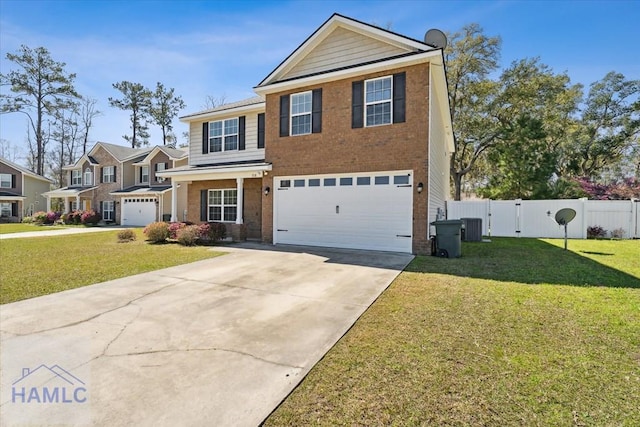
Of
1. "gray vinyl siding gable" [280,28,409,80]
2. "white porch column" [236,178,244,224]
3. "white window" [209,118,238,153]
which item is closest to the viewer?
"gray vinyl siding gable" [280,28,409,80]

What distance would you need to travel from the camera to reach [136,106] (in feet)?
131

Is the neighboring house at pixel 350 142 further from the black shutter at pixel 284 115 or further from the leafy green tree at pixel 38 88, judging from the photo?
the leafy green tree at pixel 38 88

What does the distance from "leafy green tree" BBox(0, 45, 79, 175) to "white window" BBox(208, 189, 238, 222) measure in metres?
36.8

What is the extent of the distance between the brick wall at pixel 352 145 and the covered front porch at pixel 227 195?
137 cm

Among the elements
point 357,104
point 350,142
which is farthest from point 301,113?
point 350,142

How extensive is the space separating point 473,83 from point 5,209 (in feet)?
158

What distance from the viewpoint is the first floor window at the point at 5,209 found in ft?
107

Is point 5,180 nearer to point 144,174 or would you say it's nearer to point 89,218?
point 89,218

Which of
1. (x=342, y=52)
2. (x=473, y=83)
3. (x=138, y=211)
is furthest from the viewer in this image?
(x=473, y=83)

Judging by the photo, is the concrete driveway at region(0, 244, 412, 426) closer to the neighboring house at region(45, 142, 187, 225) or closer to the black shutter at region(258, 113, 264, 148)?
the black shutter at region(258, 113, 264, 148)

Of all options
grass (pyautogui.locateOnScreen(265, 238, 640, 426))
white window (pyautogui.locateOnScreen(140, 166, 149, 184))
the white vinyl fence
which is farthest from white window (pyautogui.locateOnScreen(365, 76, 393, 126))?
white window (pyautogui.locateOnScreen(140, 166, 149, 184))

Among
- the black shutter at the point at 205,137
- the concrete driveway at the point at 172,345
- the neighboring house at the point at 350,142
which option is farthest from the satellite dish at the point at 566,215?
the black shutter at the point at 205,137

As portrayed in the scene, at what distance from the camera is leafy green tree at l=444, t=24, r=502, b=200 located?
88.6 ft

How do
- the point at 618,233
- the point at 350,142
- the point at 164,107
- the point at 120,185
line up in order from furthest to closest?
the point at 164,107
the point at 120,185
the point at 618,233
the point at 350,142
